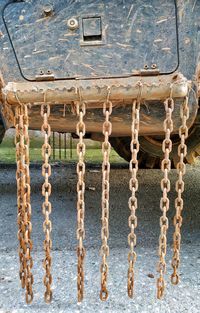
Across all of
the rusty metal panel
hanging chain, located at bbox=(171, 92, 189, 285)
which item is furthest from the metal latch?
hanging chain, located at bbox=(171, 92, 189, 285)

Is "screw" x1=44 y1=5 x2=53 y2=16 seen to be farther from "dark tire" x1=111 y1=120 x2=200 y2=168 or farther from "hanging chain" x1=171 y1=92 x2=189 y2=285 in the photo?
"dark tire" x1=111 y1=120 x2=200 y2=168

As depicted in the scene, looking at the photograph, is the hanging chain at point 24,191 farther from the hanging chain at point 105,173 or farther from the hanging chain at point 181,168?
the hanging chain at point 181,168

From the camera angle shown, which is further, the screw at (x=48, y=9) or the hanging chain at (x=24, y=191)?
the screw at (x=48, y=9)

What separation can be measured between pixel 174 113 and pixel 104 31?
41cm

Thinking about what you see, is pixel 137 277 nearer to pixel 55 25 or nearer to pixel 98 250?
pixel 98 250

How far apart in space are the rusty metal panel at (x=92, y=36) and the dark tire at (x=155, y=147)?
0.92 meters

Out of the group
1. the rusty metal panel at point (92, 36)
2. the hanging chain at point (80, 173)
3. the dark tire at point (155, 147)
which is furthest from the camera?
the dark tire at point (155, 147)

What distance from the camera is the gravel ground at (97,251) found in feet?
5.08

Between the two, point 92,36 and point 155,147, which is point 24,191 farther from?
point 155,147

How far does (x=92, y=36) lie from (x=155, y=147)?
1355 millimetres

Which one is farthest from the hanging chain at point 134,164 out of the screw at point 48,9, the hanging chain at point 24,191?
the screw at point 48,9

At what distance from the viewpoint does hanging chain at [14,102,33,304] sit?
145cm

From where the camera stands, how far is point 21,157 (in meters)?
1.46

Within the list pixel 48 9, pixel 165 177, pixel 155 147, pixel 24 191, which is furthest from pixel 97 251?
pixel 48 9
